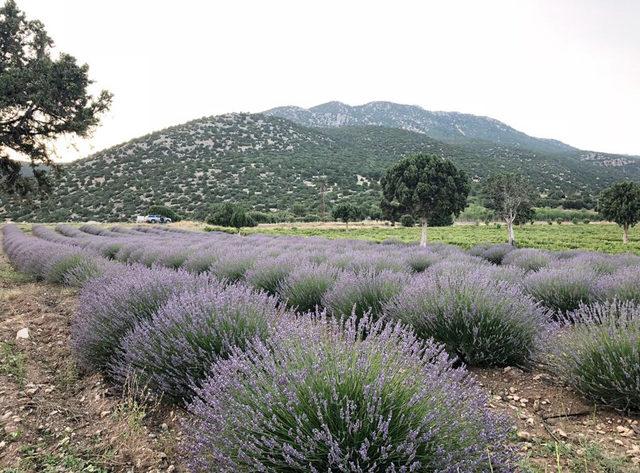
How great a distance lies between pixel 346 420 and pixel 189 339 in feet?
5.30

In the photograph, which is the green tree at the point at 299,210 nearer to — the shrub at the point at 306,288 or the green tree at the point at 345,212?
the green tree at the point at 345,212

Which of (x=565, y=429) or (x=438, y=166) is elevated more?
(x=438, y=166)

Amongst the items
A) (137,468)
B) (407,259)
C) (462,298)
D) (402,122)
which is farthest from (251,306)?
(402,122)

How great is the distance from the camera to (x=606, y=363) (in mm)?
2717

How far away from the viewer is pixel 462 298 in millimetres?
3670

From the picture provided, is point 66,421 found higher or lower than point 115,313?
lower

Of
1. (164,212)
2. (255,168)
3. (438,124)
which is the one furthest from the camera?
(438,124)

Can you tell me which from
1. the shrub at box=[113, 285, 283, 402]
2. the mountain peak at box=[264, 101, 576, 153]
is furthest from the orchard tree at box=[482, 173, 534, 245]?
the mountain peak at box=[264, 101, 576, 153]

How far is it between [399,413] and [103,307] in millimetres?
3054

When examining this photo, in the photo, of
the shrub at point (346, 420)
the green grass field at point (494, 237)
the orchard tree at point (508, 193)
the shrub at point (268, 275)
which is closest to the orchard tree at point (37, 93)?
the shrub at point (268, 275)

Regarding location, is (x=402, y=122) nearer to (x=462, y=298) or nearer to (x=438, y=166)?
(x=438, y=166)

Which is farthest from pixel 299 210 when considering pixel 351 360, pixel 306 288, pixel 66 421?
pixel 351 360

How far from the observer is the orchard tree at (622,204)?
3453 centimetres

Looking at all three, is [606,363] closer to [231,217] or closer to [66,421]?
[66,421]
